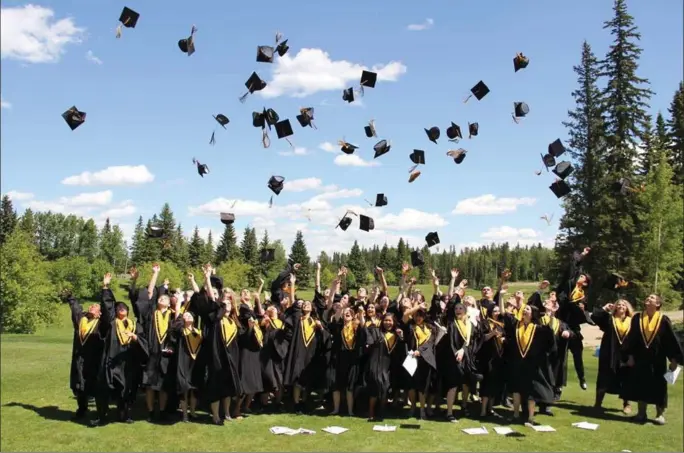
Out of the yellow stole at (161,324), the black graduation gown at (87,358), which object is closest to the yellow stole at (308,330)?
the yellow stole at (161,324)

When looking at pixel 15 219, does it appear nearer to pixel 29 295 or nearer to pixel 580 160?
pixel 29 295

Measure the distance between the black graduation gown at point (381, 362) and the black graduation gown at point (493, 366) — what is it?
1.44 metres

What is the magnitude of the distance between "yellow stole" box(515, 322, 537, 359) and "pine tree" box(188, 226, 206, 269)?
76759 millimetres

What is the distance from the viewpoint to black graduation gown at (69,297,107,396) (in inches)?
388

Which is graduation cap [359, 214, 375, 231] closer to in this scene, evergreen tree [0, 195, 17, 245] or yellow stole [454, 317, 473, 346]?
yellow stole [454, 317, 473, 346]

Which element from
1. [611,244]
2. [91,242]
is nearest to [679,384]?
[611,244]

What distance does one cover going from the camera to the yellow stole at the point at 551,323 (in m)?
10.0

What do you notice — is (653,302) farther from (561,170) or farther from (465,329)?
(561,170)

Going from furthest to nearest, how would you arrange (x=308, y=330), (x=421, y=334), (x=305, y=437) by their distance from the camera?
(x=308, y=330) → (x=421, y=334) → (x=305, y=437)

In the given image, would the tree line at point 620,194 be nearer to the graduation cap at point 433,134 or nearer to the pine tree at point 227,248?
the graduation cap at point 433,134

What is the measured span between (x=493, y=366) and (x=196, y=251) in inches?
3062

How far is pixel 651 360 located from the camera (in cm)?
1011

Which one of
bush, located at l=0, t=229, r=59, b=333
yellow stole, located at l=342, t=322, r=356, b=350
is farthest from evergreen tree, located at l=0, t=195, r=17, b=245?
yellow stole, located at l=342, t=322, r=356, b=350

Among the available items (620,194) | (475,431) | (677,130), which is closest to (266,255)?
(475,431)
